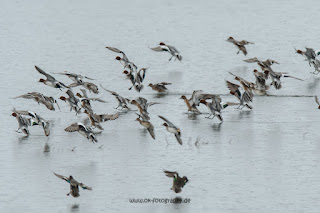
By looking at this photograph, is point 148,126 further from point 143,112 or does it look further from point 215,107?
point 215,107

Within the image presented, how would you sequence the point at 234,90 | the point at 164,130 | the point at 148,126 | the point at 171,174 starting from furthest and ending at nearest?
the point at 234,90 → the point at 164,130 → the point at 148,126 → the point at 171,174

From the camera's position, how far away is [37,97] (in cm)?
1570

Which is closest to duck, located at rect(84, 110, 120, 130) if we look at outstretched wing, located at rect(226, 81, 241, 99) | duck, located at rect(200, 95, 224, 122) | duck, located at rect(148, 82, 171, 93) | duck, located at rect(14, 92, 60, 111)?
duck, located at rect(14, 92, 60, 111)

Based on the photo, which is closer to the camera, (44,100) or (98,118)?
(98,118)

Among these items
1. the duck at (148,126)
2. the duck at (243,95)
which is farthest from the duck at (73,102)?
the duck at (243,95)

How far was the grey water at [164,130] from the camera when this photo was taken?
10719mm

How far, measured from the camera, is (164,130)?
14.6 metres

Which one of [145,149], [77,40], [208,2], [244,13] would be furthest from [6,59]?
[208,2]

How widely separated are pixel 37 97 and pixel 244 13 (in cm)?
1733

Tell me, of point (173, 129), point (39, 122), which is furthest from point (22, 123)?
point (173, 129)

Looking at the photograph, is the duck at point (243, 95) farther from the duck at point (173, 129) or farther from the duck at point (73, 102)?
the duck at point (73, 102)

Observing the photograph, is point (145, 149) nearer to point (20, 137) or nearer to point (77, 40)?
point (20, 137)

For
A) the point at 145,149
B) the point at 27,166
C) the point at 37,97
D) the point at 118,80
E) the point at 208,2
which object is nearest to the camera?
the point at 27,166

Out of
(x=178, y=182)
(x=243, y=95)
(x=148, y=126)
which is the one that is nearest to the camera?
(x=178, y=182)
